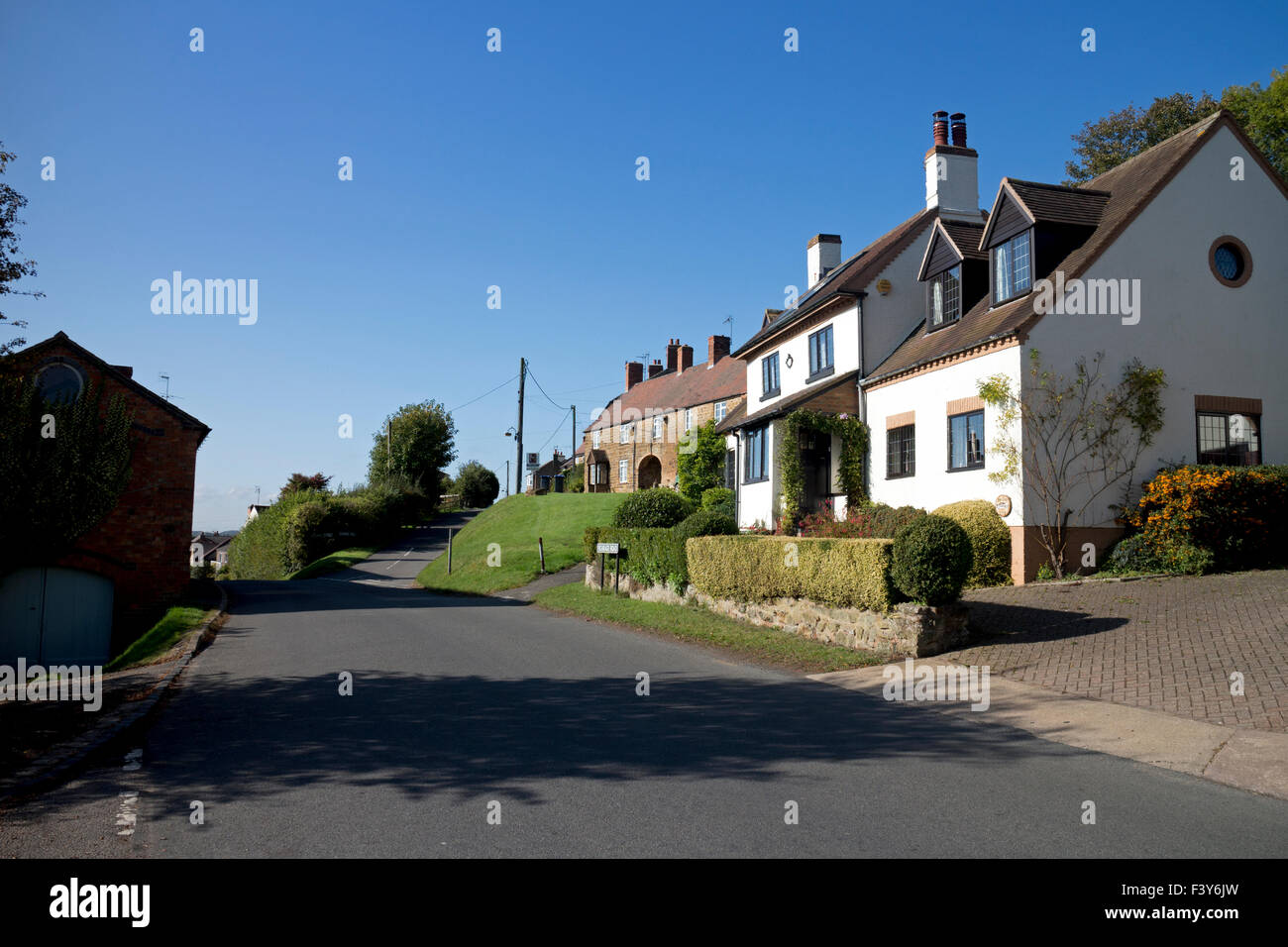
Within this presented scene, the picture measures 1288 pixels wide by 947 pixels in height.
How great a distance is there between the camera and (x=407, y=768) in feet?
21.3

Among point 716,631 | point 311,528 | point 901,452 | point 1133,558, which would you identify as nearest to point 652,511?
point 901,452

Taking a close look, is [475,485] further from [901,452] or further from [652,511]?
[901,452]

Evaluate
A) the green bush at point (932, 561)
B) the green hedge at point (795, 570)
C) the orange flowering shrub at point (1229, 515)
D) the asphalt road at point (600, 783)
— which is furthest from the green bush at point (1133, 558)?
the asphalt road at point (600, 783)

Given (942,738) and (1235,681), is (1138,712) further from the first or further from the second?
(942,738)

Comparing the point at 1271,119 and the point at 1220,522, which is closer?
the point at 1220,522

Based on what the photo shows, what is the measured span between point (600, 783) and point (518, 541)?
32.8 metres

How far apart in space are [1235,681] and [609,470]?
55303mm

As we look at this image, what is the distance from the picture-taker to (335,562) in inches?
1683

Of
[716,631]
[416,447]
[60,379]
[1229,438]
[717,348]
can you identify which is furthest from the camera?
[416,447]

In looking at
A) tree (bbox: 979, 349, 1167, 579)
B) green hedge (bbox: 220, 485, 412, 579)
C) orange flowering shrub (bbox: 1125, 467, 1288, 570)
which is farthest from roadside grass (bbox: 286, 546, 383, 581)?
orange flowering shrub (bbox: 1125, 467, 1288, 570)

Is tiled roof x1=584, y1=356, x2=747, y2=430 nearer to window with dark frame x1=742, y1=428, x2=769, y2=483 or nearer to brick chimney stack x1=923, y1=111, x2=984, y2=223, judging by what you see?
window with dark frame x1=742, y1=428, x2=769, y2=483

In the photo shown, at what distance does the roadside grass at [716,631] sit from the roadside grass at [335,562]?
878 inches

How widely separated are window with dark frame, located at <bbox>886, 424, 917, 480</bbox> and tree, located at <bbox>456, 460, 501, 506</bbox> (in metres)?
65.4
